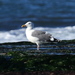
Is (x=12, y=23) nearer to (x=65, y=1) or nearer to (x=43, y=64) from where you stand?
(x=65, y=1)

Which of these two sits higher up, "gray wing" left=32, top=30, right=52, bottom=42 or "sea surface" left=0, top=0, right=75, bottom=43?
Answer: "sea surface" left=0, top=0, right=75, bottom=43

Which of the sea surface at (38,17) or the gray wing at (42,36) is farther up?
the sea surface at (38,17)

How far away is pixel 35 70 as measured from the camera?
222 inches

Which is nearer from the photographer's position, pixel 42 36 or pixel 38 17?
pixel 42 36

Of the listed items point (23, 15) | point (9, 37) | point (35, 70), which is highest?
point (23, 15)

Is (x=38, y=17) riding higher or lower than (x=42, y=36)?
higher

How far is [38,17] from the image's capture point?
1296cm

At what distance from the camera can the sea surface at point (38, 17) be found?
9.91 m

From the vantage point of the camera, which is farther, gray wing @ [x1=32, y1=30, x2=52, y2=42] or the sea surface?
the sea surface

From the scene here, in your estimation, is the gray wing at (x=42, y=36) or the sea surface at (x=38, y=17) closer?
the gray wing at (x=42, y=36)

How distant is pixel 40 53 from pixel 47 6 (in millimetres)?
8170

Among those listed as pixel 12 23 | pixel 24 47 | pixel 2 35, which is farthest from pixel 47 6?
pixel 24 47

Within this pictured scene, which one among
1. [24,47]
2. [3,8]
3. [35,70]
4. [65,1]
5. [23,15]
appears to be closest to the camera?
[35,70]

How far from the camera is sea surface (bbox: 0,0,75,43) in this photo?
9.91m
